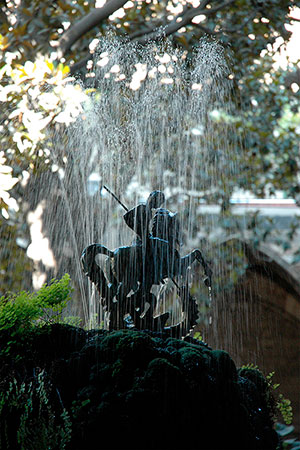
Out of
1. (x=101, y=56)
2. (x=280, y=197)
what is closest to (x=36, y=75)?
(x=101, y=56)

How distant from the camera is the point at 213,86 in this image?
264 inches

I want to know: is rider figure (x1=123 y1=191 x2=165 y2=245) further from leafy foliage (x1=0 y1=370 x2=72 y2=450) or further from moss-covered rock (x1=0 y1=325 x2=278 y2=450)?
leafy foliage (x1=0 y1=370 x2=72 y2=450)

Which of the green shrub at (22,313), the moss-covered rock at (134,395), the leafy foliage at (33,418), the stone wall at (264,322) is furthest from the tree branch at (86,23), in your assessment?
the leafy foliage at (33,418)

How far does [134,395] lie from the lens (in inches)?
94.2

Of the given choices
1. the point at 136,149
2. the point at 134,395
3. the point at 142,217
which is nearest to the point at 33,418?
the point at 134,395

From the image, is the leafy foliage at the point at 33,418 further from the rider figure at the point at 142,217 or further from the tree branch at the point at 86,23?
the tree branch at the point at 86,23

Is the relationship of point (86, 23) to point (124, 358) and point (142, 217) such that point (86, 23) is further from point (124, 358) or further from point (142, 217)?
point (124, 358)

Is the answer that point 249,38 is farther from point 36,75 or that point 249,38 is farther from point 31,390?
point 31,390

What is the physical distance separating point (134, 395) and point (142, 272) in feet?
3.33

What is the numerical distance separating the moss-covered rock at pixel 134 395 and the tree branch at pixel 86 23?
4.08 metres

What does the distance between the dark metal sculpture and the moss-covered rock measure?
51cm

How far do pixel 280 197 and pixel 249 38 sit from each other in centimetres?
205

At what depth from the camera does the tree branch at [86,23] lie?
597cm

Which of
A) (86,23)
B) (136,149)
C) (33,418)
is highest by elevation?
(86,23)
